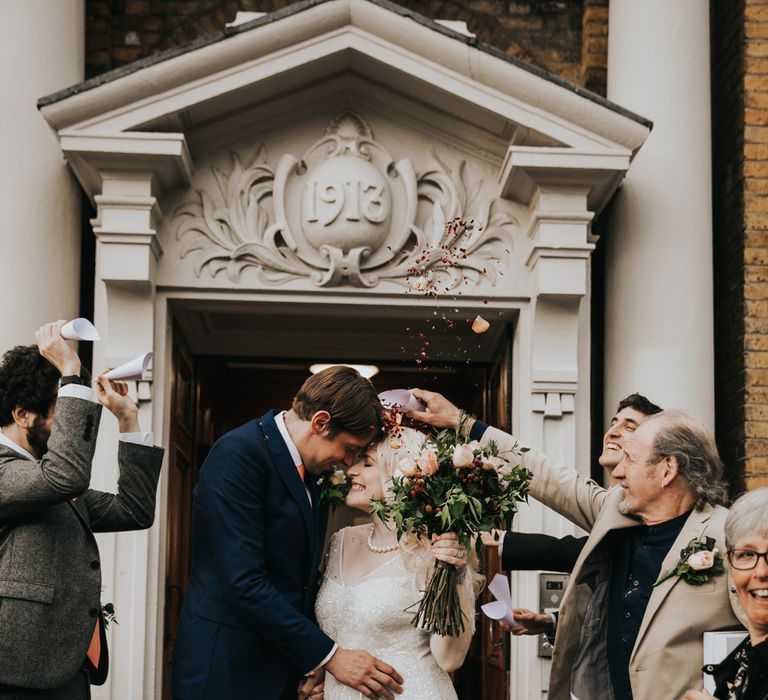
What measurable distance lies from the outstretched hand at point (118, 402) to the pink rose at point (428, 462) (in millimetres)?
993

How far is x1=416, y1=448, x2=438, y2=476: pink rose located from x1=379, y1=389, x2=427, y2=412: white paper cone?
45 centimetres

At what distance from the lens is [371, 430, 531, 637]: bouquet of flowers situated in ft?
14.4

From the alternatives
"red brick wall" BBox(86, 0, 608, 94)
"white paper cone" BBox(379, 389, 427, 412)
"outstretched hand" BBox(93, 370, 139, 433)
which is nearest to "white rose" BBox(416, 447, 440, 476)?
"white paper cone" BBox(379, 389, 427, 412)

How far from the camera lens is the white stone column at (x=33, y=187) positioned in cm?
635

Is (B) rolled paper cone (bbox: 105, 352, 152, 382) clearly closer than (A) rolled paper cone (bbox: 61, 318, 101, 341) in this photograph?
No

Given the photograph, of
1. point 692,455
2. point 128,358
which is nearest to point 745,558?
point 692,455

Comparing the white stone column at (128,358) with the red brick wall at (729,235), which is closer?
the white stone column at (128,358)

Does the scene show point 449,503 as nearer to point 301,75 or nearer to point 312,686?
point 312,686

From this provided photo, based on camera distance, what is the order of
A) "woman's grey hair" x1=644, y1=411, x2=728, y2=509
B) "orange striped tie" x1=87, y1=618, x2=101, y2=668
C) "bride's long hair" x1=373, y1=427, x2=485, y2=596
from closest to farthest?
"orange striped tie" x1=87, y1=618, x2=101, y2=668 < "woman's grey hair" x1=644, y1=411, x2=728, y2=509 < "bride's long hair" x1=373, y1=427, x2=485, y2=596

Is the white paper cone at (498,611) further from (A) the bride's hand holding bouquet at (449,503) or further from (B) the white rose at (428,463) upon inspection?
(B) the white rose at (428,463)

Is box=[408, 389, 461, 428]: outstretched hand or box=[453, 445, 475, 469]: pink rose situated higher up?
box=[408, 389, 461, 428]: outstretched hand

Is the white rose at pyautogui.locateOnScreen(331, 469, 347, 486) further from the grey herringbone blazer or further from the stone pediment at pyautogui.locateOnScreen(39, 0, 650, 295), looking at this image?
the stone pediment at pyautogui.locateOnScreen(39, 0, 650, 295)

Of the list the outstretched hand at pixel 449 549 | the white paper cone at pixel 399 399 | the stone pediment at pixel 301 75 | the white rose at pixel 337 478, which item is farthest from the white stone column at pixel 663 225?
the outstretched hand at pixel 449 549

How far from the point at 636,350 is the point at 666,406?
323 mm
